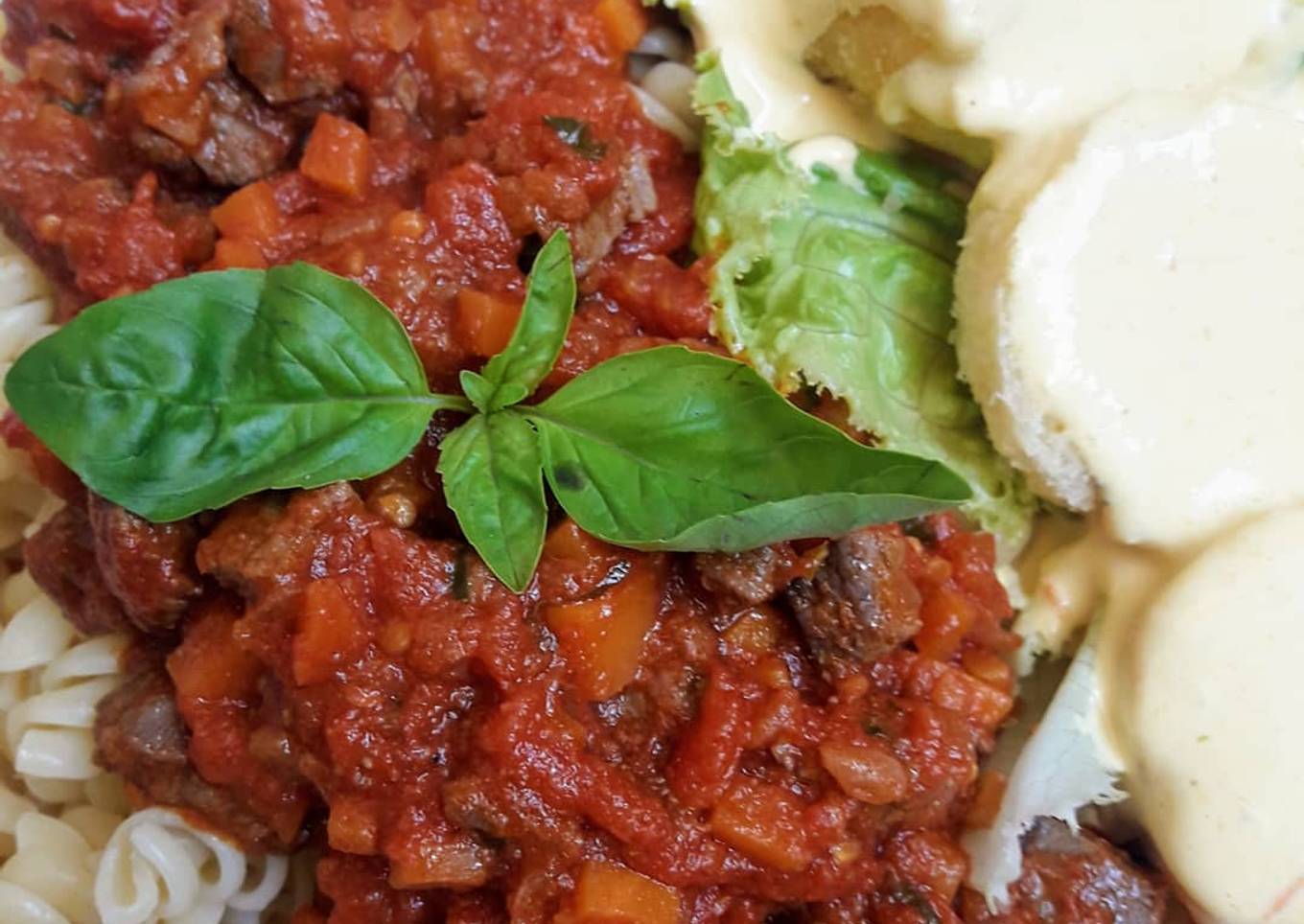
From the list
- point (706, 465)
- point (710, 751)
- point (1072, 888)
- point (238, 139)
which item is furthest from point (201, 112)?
point (1072, 888)

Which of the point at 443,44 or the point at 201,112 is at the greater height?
the point at 443,44

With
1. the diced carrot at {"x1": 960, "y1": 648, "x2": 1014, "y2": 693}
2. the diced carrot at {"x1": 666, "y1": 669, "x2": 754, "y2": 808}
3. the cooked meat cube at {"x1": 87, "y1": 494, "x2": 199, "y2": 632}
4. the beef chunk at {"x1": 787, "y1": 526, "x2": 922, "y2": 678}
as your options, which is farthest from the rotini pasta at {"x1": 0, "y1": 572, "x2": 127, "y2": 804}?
the diced carrot at {"x1": 960, "y1": 648, "x2": 1014, "y2": 693}

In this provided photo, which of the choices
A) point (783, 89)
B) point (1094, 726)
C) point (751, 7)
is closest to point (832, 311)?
point (783, 89)

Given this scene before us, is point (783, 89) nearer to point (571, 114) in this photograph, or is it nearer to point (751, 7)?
point (751, 7)

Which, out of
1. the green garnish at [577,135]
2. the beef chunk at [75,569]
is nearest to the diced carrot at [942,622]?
the green garnish at [577,135]

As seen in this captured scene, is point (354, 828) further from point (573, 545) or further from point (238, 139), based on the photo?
point (238, 139)

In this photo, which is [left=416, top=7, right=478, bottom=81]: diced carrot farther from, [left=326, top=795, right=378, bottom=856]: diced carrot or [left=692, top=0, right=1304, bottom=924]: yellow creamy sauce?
[left=326, top=795, right=378, bottom=856]: diced carrot
